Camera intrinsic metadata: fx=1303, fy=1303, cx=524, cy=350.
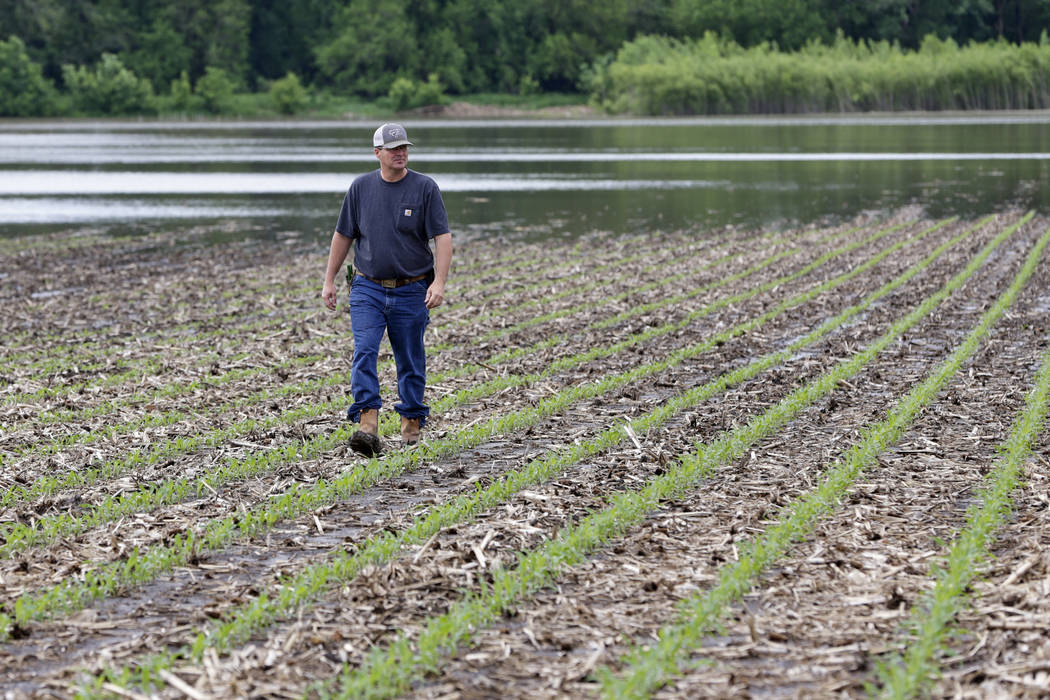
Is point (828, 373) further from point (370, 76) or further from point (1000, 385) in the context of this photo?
point (370, 76)

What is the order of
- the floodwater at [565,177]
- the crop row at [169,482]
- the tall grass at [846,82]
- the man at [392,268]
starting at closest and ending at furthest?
the crop row at [169,482] → the man at [392,268] → the floodwater at [565,177] → the tall grass at [846,82]

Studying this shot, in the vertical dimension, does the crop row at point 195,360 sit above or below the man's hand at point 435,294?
below

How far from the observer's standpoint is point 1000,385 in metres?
11.1

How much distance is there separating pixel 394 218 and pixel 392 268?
36 centimetres

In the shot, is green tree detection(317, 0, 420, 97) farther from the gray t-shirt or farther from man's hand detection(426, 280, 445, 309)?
man's hand detection(426, 280, 445, 309)

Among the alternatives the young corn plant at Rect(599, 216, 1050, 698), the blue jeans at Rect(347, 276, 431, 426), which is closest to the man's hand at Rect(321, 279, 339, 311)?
the blue jeans at Rect(347, 276, 431, 426)

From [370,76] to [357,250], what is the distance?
140012 millimetres

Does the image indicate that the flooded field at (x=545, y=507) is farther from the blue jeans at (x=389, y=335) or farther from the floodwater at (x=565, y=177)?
the floodwater at (x=565, y=177)

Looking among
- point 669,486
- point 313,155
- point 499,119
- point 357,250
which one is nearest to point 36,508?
point 357,250

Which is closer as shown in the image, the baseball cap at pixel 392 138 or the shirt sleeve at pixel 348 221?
the baseball cap at pixel 392 138

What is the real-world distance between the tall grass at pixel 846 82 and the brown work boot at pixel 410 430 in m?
96.8

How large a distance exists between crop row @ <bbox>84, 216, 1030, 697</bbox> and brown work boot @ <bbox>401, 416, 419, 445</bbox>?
1.06m

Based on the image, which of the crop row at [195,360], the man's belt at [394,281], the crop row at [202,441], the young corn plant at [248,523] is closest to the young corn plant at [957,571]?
the young corn plant at [248,523]

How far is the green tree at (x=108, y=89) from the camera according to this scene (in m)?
127
